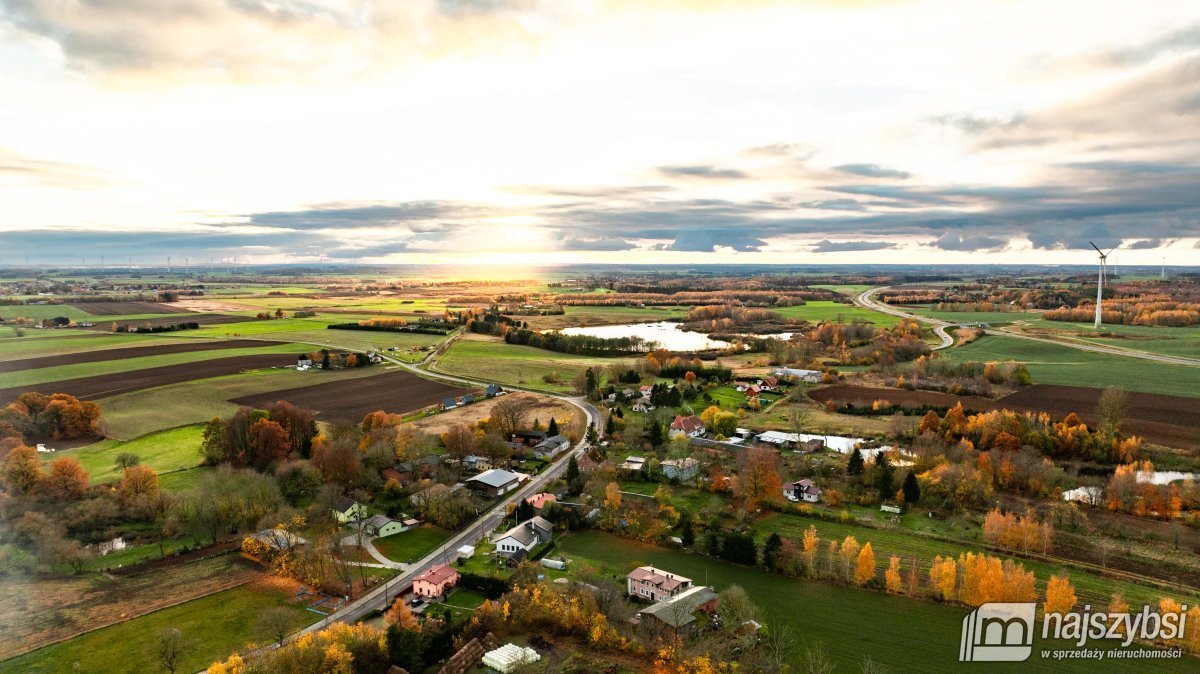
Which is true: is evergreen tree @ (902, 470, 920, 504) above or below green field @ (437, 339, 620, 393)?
below

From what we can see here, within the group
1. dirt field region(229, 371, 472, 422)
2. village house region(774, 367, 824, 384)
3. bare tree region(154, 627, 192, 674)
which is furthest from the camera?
village house region(774, 367, 824, 384)

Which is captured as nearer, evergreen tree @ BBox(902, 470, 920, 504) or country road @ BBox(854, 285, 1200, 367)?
evergreen tree @ BBox(902, 470, 920, 504)

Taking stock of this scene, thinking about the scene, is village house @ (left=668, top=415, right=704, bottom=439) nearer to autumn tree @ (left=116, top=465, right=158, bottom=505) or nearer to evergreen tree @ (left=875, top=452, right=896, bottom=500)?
evergreen tree @ (left=875, top=452, right=896, bottom=500)

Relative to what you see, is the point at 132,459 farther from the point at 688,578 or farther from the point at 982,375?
the point at 982,375

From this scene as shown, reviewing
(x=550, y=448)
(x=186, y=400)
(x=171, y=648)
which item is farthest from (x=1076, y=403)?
(x=186, y=400)

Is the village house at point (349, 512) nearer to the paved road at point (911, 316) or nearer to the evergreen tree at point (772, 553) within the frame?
the evergreen tree at point (772, 553)

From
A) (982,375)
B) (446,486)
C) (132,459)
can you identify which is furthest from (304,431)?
(982,375)

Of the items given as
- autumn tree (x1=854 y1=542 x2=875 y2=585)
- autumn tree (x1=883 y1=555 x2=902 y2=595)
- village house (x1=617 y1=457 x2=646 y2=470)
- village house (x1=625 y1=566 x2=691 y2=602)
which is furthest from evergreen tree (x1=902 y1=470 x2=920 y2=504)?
village house (x1=617 y1=457 x2=646 y2=470)
